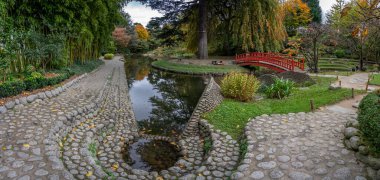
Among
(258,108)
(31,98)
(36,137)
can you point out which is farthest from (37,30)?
(258,108)

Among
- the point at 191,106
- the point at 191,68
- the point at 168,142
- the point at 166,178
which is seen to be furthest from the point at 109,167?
the point at 191,68

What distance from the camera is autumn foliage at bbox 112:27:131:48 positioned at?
4441cm

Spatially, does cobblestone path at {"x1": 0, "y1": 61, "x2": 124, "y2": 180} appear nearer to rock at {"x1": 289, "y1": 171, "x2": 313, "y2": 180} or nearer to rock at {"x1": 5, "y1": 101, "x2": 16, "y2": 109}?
rock at {"x1": 5, "y1": 101, "x2": 16, "y2": 109}

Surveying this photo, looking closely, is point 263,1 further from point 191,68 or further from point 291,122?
point 291,122

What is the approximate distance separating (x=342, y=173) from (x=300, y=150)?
0.91m

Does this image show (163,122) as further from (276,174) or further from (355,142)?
(355,142)

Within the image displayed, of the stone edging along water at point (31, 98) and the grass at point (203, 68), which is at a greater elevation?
the grass at point (203, 68)

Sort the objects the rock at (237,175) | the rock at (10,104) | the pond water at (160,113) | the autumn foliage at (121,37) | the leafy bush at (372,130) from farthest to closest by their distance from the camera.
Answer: the autumn foliage at (121,37)
the rock at (10,104)
the pond water at (160,113)
the rock at (237,175)
the leafy bush at (372,130)

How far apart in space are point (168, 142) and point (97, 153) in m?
1.89

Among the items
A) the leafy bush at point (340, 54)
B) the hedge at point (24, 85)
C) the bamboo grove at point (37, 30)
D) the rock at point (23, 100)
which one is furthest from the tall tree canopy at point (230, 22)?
the rock at point (23, 100)

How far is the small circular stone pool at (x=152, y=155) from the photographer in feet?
19.0

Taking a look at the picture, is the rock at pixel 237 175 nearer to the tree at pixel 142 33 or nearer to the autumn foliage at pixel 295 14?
the autumn foliage at pixel 295 14

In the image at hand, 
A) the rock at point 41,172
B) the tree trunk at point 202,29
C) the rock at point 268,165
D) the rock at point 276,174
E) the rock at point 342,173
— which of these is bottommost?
the rock at point 276,174

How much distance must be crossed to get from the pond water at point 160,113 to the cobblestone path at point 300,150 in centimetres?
205
